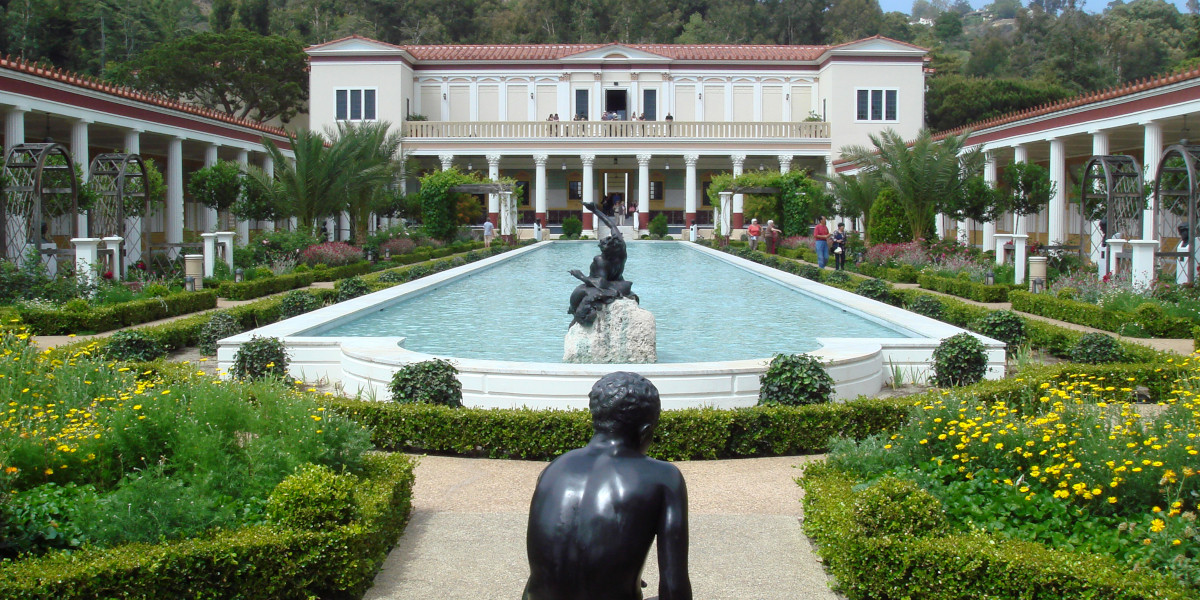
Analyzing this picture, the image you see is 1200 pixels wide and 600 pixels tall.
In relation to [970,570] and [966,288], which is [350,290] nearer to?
[966,288]

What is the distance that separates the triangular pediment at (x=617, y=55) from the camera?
144 ft

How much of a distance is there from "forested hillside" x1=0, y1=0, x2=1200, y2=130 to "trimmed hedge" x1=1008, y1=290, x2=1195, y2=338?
1474 inches

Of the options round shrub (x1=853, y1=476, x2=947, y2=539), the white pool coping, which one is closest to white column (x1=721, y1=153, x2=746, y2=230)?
the white pool coping

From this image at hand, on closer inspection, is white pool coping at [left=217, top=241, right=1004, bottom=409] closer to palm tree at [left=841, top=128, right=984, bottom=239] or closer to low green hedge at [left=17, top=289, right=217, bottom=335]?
low green hedge at [left=17, top=289, right=217, bottom=335]

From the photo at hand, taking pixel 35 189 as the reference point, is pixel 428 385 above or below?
below

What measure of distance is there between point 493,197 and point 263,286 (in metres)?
21.2

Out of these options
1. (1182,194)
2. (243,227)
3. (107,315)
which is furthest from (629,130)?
(107,315)

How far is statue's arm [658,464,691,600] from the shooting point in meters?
2.24

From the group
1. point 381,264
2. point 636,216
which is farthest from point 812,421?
point 636,216

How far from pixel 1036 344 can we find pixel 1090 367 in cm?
288

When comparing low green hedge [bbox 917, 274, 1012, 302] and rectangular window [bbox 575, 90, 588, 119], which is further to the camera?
rectangular window [bbox 575, 90, 588, 119]

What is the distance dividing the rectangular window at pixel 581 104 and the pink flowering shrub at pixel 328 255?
23.5 m

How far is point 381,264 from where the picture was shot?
78.5ft

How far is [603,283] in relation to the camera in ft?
29.4
